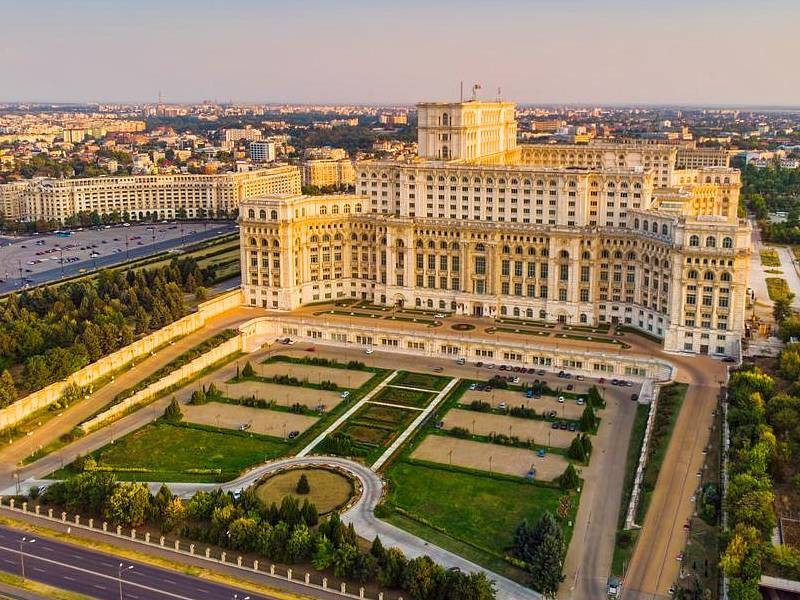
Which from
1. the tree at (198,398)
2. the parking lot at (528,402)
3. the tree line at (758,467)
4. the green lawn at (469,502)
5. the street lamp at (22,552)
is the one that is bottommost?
the street lamp at (22,552)

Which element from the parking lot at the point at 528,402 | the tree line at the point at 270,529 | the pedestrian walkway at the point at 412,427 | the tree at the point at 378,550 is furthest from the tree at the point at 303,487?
the parking lot at the point at 528,402

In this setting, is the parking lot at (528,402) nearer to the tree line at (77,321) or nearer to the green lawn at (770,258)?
the tree line at (77,321)

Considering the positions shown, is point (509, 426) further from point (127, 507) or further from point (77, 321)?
point (77, 321)

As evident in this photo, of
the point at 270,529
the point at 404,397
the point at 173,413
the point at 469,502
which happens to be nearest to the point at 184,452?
the point at 173,413

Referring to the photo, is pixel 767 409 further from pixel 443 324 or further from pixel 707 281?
pixel 443 324

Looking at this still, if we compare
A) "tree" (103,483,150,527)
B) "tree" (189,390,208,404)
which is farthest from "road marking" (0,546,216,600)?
"tree" (189,390,208,404)

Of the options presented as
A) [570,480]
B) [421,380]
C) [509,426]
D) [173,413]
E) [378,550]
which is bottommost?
[378,550]

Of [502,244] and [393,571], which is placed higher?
[502,244]
